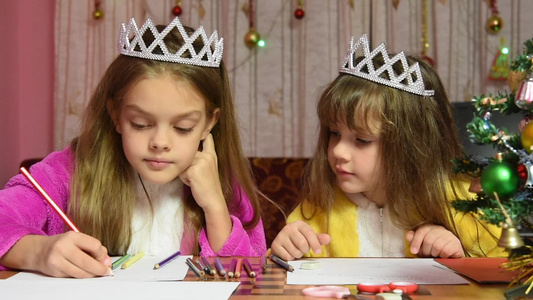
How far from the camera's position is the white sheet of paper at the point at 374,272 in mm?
929

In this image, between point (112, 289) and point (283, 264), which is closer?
point (112, 289)

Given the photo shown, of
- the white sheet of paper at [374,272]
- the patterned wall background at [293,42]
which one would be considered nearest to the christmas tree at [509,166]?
the white sheet of paper at [374,272]

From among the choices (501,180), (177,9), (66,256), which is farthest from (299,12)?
(501,180)

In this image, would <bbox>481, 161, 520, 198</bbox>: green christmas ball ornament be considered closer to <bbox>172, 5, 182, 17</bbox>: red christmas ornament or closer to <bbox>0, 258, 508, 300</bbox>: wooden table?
<bbox>0, 258, 508, 300</bbox>: wooden table

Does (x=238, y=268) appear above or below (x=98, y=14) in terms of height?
below

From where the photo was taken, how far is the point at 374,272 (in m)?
1.00

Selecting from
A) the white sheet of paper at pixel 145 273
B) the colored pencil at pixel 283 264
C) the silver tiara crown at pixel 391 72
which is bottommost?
the white sheet of paper at pixel 145 273

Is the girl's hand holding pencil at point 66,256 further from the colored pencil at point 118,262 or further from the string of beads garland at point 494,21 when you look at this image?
the string of beads garland at point 494,21

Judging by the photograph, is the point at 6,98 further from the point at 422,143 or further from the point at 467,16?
the point at 467,16

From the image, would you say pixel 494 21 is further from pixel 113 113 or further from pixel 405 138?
pixel 113 113

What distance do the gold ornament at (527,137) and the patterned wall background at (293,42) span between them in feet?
6.78

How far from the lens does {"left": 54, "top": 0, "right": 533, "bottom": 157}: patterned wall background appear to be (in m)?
2.82

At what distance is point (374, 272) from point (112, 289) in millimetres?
393

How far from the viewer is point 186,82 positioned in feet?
4.19
